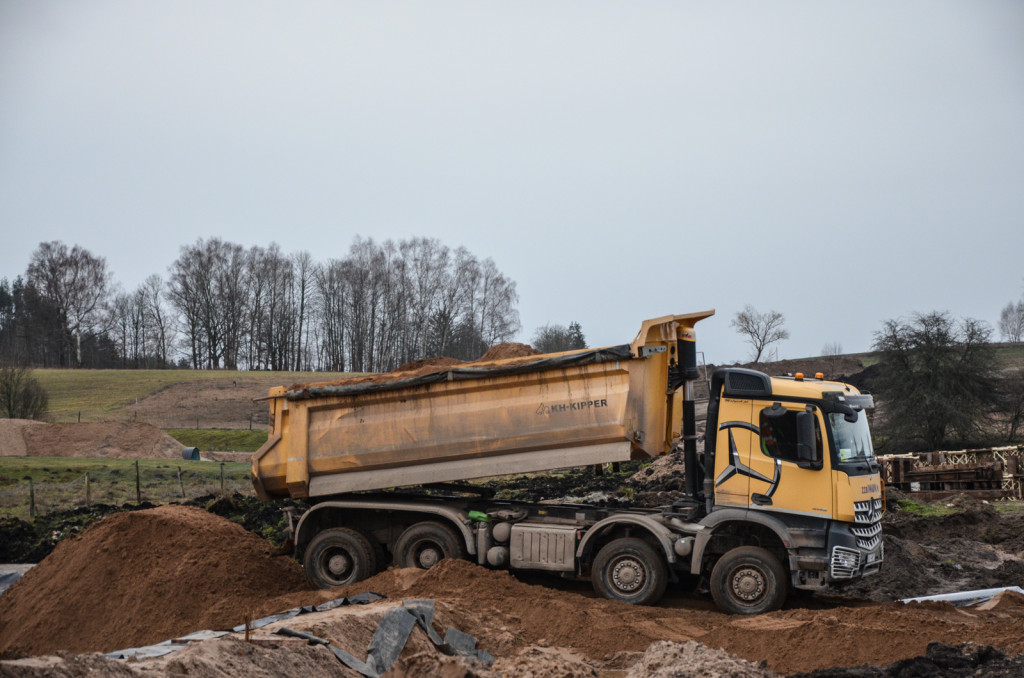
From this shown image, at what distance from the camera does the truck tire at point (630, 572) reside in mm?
10469

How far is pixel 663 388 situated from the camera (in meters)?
10.6

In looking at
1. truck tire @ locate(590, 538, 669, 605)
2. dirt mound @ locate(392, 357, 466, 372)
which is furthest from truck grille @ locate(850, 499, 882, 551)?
dirt mound @ locate(392, 357, 466, 372)

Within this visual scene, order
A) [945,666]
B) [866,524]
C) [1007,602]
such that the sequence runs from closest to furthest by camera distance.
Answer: [945,666] → [866,524] → [1007,602]

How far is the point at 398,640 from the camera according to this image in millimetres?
8070

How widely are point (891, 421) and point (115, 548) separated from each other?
3205 centimetres

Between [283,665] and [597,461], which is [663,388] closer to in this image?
[597,461]

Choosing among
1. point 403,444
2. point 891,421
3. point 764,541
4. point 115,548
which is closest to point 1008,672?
point 764,541

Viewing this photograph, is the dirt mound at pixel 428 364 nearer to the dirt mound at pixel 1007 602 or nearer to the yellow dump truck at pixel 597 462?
the yellow dump truck at pixel 597 462

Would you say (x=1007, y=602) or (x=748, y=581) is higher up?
(x=748, y=581)

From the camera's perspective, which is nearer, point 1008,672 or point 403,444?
point 1008,672

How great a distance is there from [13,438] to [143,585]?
3070 centimetres

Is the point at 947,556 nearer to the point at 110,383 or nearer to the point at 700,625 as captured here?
the point at 700,625

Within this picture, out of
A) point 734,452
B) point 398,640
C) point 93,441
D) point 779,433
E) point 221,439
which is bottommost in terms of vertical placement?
point 398,640

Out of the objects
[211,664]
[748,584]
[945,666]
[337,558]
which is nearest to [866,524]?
[748,584]
